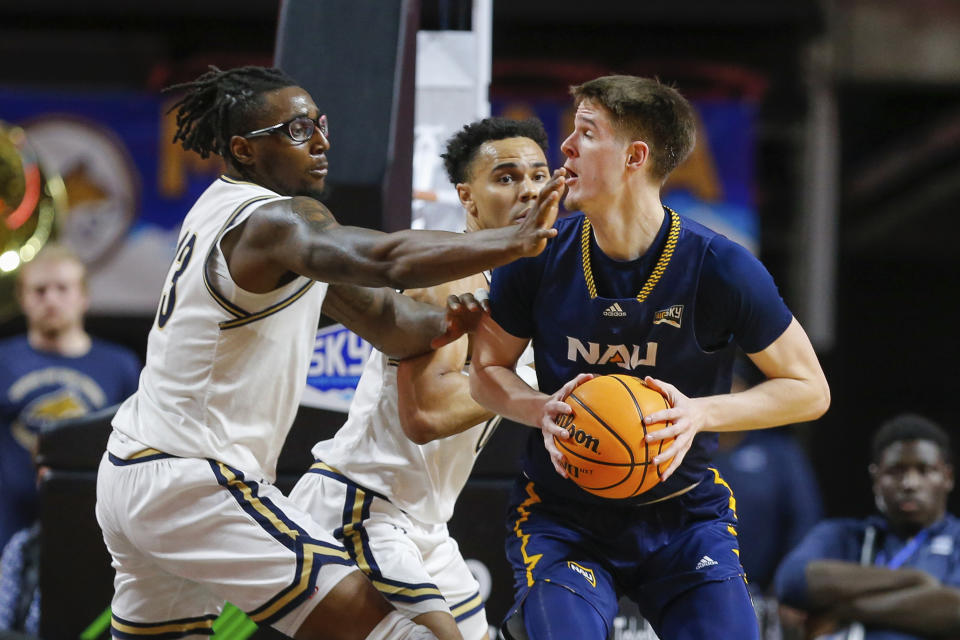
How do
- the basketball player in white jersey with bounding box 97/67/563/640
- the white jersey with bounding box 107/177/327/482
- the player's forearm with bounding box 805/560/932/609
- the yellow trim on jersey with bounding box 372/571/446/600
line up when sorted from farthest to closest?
1. the player's forearm with bounding box 805/560/932/609
2. the yellow trim on jersey with bounding box 372/571/446/600
3. the white jersey with bounding box 107/177/327/482
4. the basketball player in white jersey with bounding box 97/67/563/640

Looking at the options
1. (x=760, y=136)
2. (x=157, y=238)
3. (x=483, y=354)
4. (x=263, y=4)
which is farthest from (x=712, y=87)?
(x=483, y=354)

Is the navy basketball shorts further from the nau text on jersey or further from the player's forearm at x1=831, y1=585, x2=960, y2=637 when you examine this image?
the player's forearm at x1=831, y1=585, x2=960, y2=637

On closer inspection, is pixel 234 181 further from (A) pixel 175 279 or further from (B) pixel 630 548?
(B) pixel 630 548

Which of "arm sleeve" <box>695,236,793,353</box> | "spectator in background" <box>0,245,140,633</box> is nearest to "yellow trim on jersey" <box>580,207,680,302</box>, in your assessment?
"arm sleeve" <box>695,236,793,353</box>

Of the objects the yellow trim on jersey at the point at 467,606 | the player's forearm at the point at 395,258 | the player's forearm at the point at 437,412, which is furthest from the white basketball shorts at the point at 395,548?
the player's forearm at the point at 395,258

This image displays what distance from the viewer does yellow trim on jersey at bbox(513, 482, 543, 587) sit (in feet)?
11.6

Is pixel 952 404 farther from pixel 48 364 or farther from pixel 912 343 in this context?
pixel 48 364

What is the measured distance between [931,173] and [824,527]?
8.83 metres

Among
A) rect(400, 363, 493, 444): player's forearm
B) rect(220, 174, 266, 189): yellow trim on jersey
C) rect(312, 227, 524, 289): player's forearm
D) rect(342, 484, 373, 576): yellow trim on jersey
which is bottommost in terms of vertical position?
rect(342, 484, 373, 576): yellow trim on jersey

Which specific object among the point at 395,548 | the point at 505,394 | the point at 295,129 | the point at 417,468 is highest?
the point at 295,129

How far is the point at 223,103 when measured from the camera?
3916mm

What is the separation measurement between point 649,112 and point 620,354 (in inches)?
27.4

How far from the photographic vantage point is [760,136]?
11719 millimetres

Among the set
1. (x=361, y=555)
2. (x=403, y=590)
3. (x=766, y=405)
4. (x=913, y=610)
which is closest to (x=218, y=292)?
(x=361, y=555)
